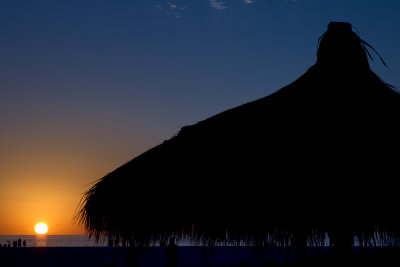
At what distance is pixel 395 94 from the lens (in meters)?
4.34

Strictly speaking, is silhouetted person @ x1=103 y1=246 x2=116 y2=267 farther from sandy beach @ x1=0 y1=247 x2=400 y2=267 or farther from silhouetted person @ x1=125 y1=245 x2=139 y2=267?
silhouetted person @ x1=125 y1=245 x2=139 y2=267

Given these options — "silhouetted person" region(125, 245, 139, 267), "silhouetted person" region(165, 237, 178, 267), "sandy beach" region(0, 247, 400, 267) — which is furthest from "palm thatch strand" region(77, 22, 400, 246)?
"silhouetted person" region(165, 237, 178, 267)

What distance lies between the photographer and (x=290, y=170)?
3559 mm

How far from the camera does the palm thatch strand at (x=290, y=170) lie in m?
3.39

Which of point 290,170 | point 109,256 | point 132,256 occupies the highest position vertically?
point 290,170

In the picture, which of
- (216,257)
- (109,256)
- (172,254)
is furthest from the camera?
(216,257)

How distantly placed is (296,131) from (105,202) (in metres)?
2.43

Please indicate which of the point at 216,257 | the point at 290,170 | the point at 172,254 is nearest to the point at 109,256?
the point at 172,254

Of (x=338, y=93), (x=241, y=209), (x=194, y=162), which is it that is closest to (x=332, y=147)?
(x=338, y=93)

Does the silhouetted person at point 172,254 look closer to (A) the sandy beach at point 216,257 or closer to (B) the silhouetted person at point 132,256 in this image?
(A) the sandy beach at point 216,257

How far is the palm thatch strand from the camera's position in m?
3.39

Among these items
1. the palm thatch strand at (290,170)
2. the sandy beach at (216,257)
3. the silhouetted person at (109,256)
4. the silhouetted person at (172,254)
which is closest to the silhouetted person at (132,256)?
the sandy beach at (216,257)

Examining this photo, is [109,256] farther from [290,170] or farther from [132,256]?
[290,170]

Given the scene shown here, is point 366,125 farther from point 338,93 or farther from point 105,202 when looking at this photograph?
point 105,202
